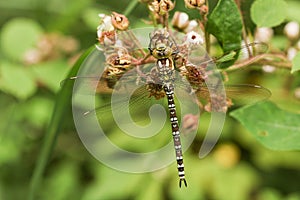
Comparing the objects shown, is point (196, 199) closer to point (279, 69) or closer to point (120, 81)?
point (279, 69)

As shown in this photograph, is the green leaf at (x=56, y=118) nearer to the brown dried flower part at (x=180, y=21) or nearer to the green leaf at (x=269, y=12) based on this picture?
the brown dried flower part at (x=180, y=21)

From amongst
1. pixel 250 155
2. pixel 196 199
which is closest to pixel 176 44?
pixel 196 199

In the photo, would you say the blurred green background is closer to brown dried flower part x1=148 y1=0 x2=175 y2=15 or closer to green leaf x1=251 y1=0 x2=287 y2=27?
green leaf x1=251 y1=0 x2=287 y2=27

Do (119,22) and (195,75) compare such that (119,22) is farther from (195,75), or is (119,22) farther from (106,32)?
(195,75)

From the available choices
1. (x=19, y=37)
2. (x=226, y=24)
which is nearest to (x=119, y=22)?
(x=226, y=24)

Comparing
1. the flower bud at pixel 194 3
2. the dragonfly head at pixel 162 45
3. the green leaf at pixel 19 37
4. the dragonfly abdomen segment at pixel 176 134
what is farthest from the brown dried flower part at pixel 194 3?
the green leaf at pixel 19 37

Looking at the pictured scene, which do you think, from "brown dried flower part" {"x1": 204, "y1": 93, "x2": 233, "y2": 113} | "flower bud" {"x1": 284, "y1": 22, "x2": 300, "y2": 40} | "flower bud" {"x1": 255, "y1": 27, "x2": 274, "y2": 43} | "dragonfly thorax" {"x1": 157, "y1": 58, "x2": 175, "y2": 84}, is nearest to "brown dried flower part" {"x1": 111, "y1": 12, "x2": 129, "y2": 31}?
"dragonfly thorax" {"x1": 157, "y1": 58, "x2": 175, "y2": 84}
